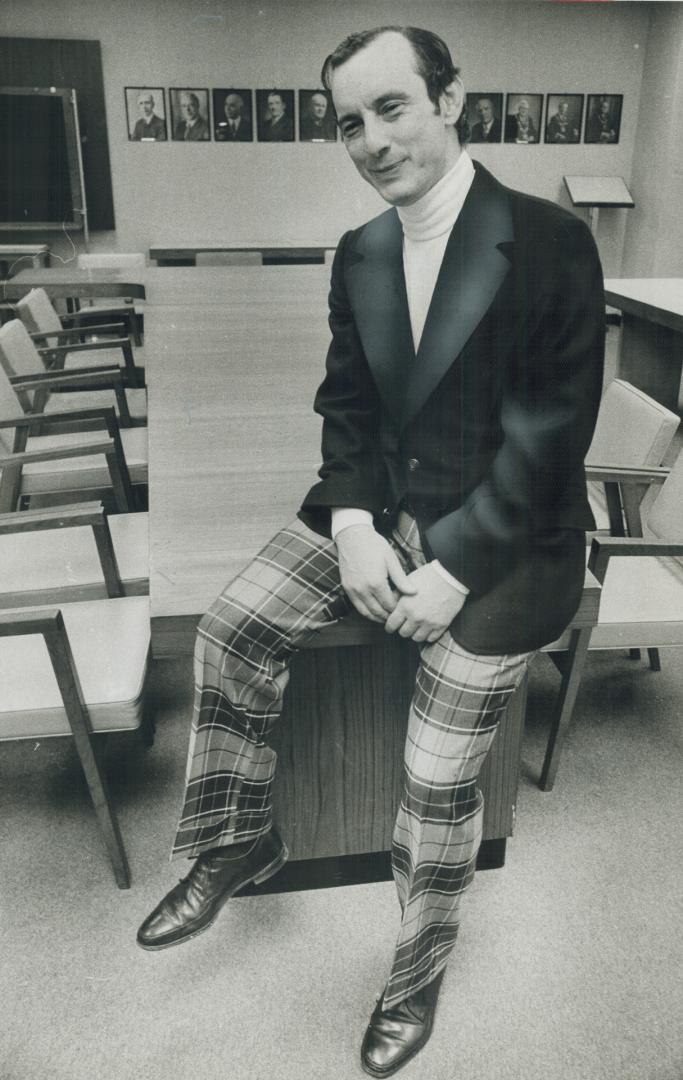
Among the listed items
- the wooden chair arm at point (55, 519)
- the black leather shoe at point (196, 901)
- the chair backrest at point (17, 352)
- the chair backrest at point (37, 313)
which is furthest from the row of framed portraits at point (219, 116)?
the black leather shoe at point (196, 901)

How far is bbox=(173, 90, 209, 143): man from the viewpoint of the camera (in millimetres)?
6988

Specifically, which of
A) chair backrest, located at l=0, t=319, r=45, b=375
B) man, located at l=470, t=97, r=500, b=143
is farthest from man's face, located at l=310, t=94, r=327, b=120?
chair backrest, located at l=0, t=319, r=45, b=375

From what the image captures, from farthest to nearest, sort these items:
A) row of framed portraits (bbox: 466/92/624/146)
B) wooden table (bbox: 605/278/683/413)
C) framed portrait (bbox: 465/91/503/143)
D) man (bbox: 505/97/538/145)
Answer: man (bbox: 505/97/538/145) → row of framed portraits (bbox: 466/92/624/146) → framed portrait (bbox: 465/91/503/143) → wooden table (bbox: 605/278/683/413)

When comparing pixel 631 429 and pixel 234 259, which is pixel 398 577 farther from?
pixel 234 259

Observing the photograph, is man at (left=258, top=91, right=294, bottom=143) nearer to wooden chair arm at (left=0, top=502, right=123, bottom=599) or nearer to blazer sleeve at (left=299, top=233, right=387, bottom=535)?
wooden chair arm at (left=0, top=502, right=123, bottom=599)

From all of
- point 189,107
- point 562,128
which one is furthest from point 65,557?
point 562,128

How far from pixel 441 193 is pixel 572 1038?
4.42ft

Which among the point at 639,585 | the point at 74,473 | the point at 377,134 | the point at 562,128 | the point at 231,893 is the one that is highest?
the point at 562,128

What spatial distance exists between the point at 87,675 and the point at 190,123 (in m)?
6.69

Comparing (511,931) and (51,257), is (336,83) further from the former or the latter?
(51,257)

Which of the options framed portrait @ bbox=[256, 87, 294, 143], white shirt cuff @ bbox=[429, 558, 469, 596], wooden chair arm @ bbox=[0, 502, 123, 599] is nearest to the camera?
white shirt cuff @ bbox=[429, 558, 469, 596]

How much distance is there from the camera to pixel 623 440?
227 cm

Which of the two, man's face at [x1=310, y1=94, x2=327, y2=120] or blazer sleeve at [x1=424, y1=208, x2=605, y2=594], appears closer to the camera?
blazer sleeve at [x1=424, y1=208, x2=605, y2=594]

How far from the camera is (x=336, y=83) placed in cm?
115
